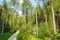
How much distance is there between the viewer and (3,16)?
1989 inches

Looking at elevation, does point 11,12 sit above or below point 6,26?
above

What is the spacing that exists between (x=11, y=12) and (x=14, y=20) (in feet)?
13.7

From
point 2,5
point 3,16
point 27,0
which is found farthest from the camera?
point 2,5

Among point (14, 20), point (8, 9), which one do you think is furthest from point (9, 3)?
point (14, 20)

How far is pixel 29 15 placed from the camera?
5541cm

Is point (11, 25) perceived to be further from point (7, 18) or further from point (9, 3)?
point (9, 3)

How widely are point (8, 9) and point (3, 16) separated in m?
2.64

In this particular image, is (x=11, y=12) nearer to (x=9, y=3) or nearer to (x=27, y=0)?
(x=9, y=3)

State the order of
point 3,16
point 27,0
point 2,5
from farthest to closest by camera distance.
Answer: point 2,5, point 3,16, point 27,0

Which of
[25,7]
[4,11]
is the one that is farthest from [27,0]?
[4,11]

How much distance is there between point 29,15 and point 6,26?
8420 mm

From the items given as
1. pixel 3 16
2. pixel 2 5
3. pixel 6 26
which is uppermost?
pixel 2 5

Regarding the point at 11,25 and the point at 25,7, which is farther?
the point at 11,25

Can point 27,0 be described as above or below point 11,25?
above
